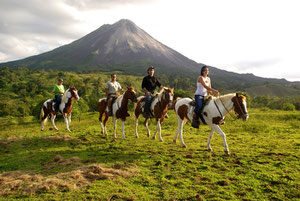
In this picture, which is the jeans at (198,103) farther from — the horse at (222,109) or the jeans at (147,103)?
the jeans at (147,103)

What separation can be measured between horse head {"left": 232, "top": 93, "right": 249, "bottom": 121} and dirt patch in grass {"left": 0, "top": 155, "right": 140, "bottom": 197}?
4.59m

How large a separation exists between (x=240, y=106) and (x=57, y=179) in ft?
22.4

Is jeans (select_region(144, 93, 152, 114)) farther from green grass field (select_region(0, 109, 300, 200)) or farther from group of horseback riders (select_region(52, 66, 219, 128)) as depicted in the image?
green grass field (select_region(0, 109, 300, 200))

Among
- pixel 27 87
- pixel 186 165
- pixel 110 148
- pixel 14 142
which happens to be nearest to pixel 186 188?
pixel 186 165

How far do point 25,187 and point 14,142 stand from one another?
23.5 feet

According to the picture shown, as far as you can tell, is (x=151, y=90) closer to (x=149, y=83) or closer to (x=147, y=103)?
(x=149, y=83)

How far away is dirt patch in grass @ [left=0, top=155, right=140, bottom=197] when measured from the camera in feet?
15.1

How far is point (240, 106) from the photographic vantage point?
23.3 feet

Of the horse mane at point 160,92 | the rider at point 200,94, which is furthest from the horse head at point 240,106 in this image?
the horse mane at point 160,92

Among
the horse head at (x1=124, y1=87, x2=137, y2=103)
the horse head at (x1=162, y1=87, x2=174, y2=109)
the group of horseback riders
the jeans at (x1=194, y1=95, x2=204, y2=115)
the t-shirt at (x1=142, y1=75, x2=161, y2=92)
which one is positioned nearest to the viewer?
the group of horseback riders

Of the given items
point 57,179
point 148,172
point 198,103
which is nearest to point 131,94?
point 198,103

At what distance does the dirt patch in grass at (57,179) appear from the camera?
461 centimetres

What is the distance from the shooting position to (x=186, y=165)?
252 inches

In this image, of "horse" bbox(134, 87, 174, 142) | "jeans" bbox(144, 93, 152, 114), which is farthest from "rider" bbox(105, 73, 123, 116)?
"horse" bbox(134, 87, 174, 142)
